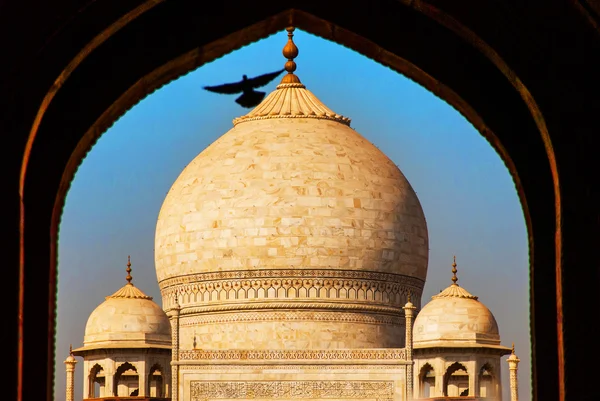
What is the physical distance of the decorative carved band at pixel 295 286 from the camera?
2755 cm

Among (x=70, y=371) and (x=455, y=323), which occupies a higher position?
(x=455, y=323)

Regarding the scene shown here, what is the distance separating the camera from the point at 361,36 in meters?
7.99

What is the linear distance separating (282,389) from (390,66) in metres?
18.0

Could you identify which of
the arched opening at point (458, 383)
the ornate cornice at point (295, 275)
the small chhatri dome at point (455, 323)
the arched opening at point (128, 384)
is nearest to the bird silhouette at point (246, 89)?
the small chhatri dome at point (455, 323)

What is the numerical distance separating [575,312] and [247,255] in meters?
20.8

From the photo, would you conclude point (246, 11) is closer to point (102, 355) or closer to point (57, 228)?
point (57, 228)

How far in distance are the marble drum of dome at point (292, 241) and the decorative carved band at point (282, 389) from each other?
1.51 metres

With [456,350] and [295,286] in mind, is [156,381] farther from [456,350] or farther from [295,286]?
[456,350]

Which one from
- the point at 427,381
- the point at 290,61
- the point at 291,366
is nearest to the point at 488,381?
the point at 427,381

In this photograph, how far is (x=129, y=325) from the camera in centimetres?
2653

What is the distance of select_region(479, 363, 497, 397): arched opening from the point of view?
2655cm

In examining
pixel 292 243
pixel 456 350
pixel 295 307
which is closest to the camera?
pixel 456 350

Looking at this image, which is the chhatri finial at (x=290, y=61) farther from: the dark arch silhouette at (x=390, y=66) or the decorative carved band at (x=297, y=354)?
the dark arch silhouette at (x=390, y=66)

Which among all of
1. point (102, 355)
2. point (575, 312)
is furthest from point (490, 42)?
point (102, 355)
